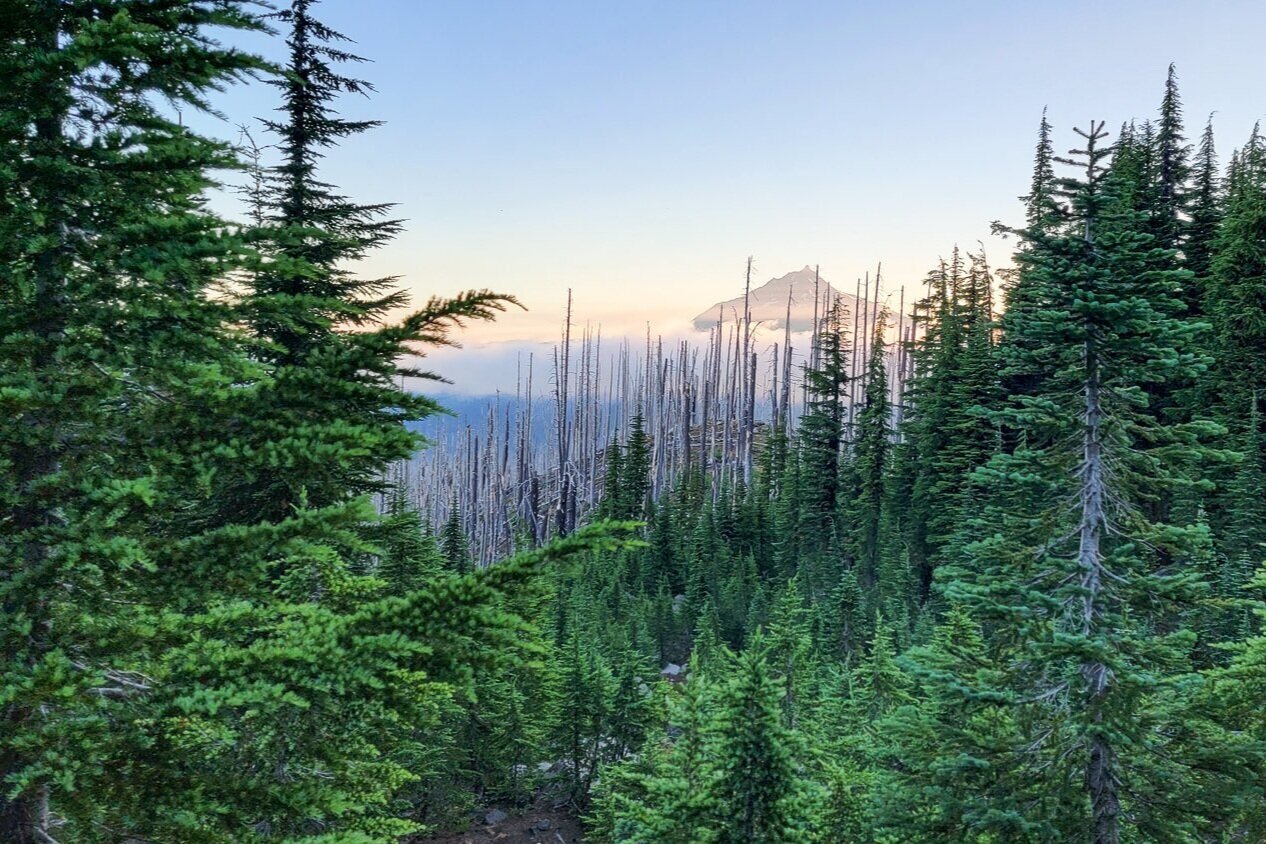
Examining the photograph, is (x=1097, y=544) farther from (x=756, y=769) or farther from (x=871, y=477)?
(x=871, y=477)

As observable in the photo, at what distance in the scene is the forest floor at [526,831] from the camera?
1872 cm

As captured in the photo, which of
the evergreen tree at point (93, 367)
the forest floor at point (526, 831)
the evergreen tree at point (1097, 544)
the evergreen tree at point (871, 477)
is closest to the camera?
the evergreen tree at point (93, 367)

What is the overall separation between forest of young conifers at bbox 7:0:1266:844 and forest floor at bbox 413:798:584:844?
0.41 metres

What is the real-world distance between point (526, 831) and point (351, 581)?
14890mm

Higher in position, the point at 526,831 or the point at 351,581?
the point at 351,581

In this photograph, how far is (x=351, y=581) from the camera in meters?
8.09

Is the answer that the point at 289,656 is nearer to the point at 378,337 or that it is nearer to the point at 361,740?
the point at 361,740

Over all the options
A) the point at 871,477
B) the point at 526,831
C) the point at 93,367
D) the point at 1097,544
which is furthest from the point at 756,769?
the point at 871,477

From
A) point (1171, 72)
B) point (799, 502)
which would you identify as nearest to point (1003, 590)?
point (799, 502)

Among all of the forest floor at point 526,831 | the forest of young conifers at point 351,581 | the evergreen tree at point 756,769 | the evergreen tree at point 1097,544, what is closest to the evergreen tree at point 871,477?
the forest of young conifers at point 351,581

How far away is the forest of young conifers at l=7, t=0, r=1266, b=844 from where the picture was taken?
161 inches

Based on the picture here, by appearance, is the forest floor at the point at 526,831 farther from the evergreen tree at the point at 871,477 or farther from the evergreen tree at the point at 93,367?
the evergreen tree at the point at 871,477

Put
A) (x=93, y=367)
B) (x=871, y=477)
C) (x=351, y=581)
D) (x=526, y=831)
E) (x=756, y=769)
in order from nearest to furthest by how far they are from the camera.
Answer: (x=93, y=367) < (x=351, y=581) < (x=756, y=769) < (x=526, y=831) < (x=871, y=477)

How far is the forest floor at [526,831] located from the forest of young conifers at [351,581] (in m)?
0.41
